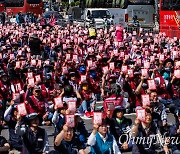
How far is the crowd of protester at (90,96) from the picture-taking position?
31.6 feet

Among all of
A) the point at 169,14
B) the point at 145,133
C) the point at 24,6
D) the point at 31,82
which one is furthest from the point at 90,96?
the point at 24,6

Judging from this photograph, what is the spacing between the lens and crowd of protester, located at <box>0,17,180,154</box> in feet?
31.6

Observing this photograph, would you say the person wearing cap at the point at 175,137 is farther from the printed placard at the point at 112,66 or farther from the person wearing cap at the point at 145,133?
the printed placard at the point at 112,66

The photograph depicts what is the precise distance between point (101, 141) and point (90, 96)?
21.2ft

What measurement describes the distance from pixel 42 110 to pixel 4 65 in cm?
649

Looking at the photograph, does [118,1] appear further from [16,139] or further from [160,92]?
[16,139]

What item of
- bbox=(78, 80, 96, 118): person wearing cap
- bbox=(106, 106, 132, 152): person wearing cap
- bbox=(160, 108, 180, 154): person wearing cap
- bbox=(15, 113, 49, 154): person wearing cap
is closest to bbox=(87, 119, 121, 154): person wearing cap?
bbox=(15, 113, 49, 154): person wearing cap

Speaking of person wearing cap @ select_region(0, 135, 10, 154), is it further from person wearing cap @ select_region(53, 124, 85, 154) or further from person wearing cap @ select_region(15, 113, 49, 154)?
person wearing cap @ select_region(53, 124, 85, 154)

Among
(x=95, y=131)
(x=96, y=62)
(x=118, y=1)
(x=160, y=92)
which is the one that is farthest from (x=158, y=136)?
(x=118, y=1)

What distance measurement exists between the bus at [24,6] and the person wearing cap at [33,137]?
145ft

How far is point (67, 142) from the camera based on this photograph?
31.1 feet

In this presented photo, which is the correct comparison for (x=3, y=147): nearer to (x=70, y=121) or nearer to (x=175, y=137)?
(x=70, y=121)

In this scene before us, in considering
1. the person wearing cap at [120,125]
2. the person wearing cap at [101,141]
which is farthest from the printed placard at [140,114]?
the person wearing cap at [120,125]

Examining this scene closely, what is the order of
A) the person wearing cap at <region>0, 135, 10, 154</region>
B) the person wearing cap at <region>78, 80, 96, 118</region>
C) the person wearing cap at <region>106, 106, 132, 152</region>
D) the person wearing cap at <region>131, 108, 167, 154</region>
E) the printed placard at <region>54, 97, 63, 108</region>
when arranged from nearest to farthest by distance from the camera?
the person wearing cap at <region>0, 135, 10, 154</region>, the person wearing cap at <region>131, 108, 167, 154</region>, the printed placard at <region>54, 97, 63, 108</region>, the person wearing cap at <region>106, 106, 132, 152</region>, the person wearing cap at <region>78, 80, 96, 118</region>
